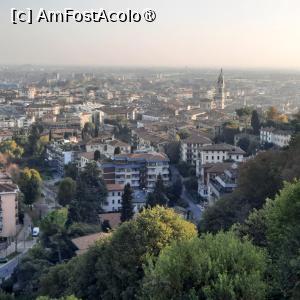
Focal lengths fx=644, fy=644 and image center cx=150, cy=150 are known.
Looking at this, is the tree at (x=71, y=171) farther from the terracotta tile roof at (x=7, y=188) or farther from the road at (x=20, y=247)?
the terracotta tile roof at (x=7, y=188)

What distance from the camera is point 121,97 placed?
50781 mm

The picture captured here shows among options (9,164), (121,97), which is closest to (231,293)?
(9,164)

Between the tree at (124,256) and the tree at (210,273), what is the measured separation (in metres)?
1.69

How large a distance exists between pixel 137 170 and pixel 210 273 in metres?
12.3

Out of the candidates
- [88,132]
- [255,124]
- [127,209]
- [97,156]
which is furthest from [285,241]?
[88,132]

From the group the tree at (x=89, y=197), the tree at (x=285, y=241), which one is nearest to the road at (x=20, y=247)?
the tree at (x=89, y=197)

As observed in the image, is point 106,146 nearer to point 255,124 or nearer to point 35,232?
point 255,124

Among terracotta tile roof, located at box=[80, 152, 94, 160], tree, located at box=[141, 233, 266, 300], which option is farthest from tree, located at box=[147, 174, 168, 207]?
tree, located at box=[141, 233, 266, 300]

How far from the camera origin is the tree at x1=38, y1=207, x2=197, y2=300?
24.5 ft

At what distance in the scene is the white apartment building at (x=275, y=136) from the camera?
18.5m

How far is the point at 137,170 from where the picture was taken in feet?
57.8

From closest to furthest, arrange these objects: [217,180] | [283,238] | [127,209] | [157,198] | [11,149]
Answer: [283,238] < [127,209] < [157,198] < [217,180] < [11,149]

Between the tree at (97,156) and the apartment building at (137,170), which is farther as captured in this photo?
the tree at (97,156)

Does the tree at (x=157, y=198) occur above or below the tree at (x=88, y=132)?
above
